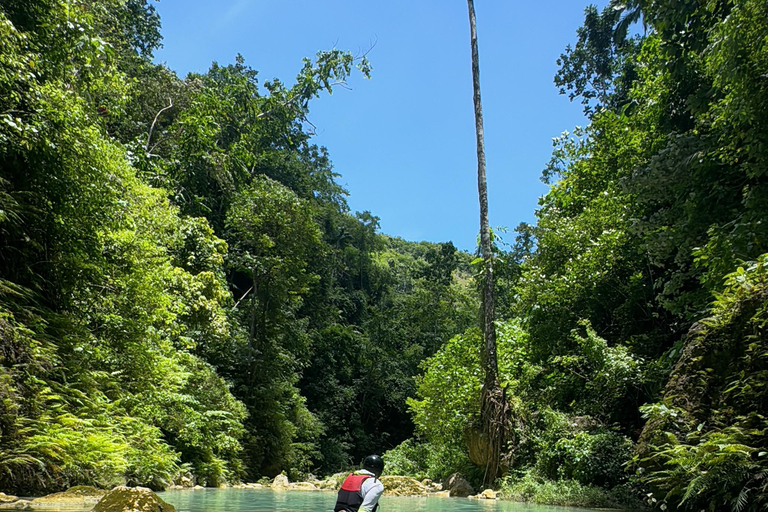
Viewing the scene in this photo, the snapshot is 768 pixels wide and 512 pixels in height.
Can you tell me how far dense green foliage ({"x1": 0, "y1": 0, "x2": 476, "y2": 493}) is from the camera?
864 centimetres

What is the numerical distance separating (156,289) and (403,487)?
9079mm

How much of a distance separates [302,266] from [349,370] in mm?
13914

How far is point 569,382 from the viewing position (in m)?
15.7

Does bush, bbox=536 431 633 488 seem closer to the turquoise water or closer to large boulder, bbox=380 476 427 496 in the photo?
the turquoise water

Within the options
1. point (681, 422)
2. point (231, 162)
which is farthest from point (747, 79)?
point (231, 162)

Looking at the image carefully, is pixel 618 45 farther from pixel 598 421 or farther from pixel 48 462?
pixel 48 462

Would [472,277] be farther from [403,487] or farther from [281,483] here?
[281,483]

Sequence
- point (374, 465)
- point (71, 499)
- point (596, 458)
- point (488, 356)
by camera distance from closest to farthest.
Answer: point (374, 465) → point (71, 499) → point (596, 458) → point (488, 356)

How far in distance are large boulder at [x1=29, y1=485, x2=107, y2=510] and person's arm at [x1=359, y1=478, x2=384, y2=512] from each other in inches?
174

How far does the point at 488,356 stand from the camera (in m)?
15.8

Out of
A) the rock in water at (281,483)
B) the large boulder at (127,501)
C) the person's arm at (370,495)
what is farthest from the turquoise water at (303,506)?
the rock in water at (281,483)

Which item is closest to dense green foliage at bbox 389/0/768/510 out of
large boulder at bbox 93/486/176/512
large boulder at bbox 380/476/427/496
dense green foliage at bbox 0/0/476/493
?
large boulder at bbox 380/476/427/496

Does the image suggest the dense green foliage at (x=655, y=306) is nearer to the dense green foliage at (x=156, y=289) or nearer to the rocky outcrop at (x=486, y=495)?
the rocky outcrop at (x=486, y=495)

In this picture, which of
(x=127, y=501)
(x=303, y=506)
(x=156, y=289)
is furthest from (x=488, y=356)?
(x=127, y=501)
